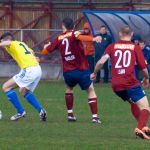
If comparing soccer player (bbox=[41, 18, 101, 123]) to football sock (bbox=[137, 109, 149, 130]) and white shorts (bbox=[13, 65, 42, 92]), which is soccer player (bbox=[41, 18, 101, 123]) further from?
football sock (bbox=[137, 109, 149, 130])

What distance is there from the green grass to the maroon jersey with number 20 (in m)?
0.86

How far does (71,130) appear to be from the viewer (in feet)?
48.5

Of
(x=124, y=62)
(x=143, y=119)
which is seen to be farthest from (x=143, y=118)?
(x=124, y=62)

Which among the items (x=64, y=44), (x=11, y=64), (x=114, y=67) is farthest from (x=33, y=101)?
(x=11, y=64)

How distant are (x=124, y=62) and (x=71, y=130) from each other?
1.67 m

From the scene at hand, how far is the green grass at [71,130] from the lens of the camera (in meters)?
12.4

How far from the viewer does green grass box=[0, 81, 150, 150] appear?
12.4m

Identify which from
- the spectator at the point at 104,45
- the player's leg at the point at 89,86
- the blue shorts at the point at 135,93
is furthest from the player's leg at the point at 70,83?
the spectator at the point at 104,45

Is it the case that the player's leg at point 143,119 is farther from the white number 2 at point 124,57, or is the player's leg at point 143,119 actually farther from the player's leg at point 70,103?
the player's leg at point 70,103

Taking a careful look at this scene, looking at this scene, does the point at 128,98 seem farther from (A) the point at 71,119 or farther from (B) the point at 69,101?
(B) the point at 69,101

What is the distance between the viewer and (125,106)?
20156 millimetres

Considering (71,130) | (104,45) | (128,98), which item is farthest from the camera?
(104,45)

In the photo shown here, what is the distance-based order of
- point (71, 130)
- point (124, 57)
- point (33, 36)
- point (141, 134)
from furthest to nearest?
point (33, 36), point (71, 130), point (124, 57), point (141, 134)

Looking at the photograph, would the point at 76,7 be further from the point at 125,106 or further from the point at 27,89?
the point at 27,89
